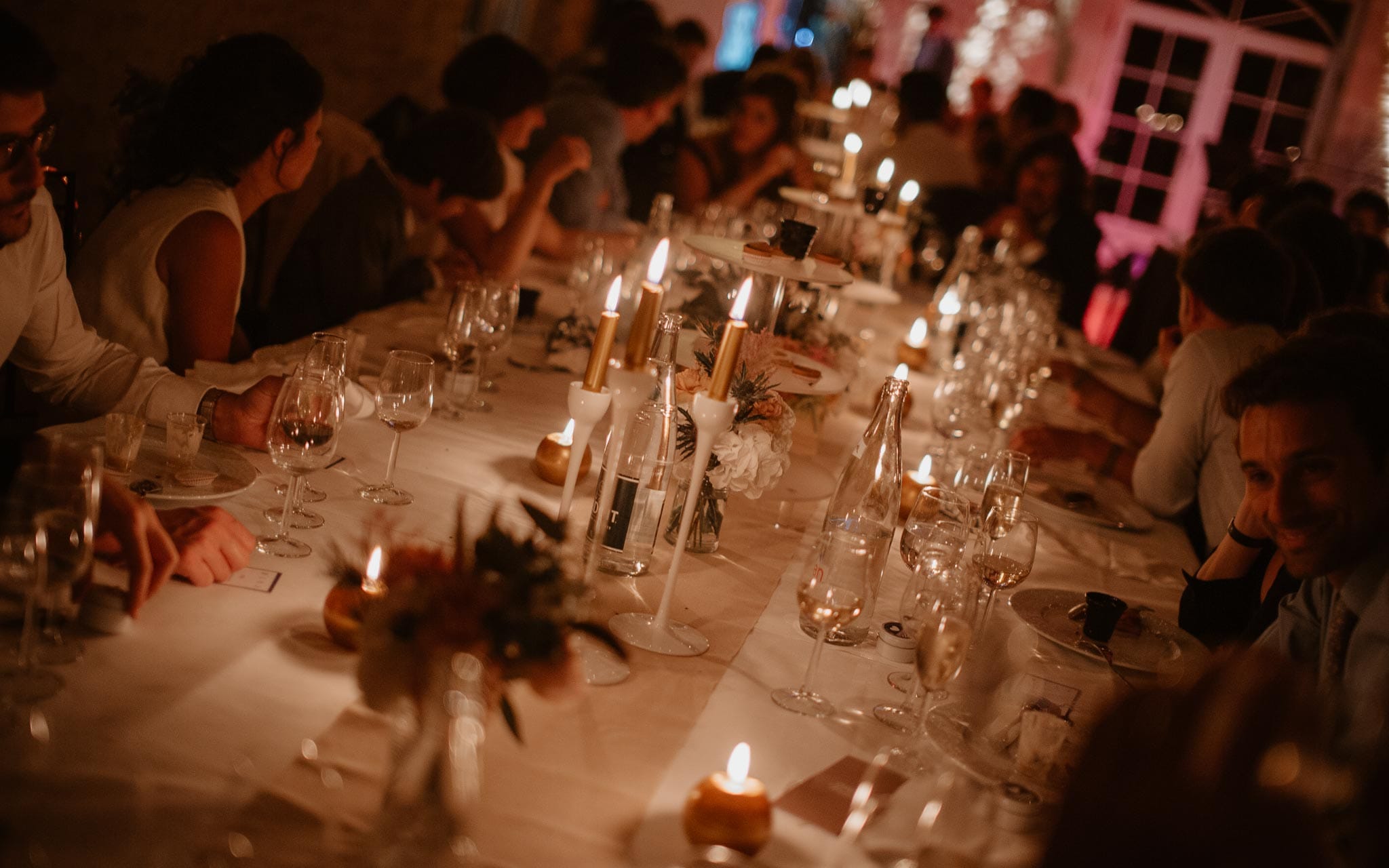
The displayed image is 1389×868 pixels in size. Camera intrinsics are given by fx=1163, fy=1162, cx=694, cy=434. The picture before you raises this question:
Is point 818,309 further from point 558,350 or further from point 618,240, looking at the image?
point 618,240

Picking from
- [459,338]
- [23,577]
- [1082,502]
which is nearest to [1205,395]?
[1082,502]

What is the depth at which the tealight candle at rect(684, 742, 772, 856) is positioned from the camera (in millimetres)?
1078

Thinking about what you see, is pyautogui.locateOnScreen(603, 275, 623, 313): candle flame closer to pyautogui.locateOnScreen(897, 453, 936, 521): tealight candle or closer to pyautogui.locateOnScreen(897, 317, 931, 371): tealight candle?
pyautogui.locateOnScreen(897, 453, 936, 521): tealight candle

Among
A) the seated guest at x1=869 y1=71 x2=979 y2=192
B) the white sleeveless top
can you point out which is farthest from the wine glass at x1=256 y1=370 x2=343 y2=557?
the seated guest at x1=869 y1=71 x2=979 y2=192

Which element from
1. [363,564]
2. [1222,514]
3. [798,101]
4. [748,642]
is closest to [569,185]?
[798,101]

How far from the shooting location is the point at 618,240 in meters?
4.16

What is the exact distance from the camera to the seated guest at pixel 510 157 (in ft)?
12.2

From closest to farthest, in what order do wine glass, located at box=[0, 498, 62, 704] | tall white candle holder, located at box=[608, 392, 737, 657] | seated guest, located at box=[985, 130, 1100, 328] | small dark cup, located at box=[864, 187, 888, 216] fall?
wine glass, located at box=[0, 498, 62, 704], tall white candle holder, located at box=[608, 392, 737, 657], small dark cup, located at box=[864, 187, 888, 216], seated guest, located at box=[985, 130, 1100, 328]

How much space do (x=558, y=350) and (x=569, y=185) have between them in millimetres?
1829

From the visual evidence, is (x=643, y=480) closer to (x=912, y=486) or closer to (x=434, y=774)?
(x=912, y=486)

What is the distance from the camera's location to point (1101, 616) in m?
1.77

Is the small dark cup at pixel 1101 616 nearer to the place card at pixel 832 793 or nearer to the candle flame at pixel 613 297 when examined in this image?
the place card at pixel 832 793

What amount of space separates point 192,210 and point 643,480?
1.11 meters

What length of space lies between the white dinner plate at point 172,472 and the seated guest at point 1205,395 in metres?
1.84
